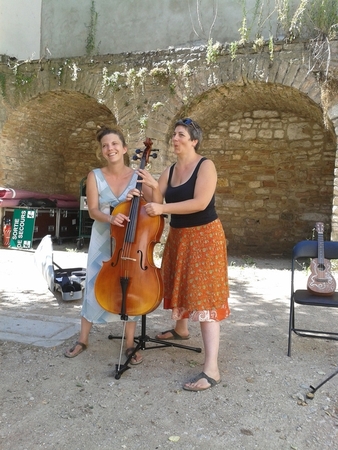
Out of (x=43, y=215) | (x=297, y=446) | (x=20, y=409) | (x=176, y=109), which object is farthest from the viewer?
(x=43, y=215)

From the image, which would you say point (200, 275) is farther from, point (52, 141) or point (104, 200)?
point (52, 141)

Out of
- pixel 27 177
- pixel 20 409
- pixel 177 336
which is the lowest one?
pixel 20 409

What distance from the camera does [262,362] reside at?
9.13 ft

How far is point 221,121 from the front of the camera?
8445 millimetres

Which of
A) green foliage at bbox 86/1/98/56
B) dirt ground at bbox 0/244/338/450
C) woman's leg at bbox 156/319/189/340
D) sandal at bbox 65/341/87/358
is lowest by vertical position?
dirt ground at bbox 0/244/338/450

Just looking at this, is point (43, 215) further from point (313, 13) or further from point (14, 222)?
point (313, 13)

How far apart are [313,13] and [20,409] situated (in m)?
6.47

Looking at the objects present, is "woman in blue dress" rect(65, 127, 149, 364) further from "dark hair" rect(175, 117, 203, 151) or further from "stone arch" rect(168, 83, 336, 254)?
"stone arch" rect(168, 83, 336, 254)

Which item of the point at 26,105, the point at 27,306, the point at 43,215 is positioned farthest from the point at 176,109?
the point at 27,306

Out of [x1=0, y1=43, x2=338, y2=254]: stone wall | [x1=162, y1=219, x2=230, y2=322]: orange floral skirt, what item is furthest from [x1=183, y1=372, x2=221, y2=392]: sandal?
[x1=0, y1=43, x2=338, y2=254]: stone wall

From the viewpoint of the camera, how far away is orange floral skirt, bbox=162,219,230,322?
8.04ft

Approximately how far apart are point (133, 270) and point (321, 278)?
144cm

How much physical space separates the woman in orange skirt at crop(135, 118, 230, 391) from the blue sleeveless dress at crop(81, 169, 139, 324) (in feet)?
1.19

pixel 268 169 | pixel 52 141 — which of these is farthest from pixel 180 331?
pixel 52 141
